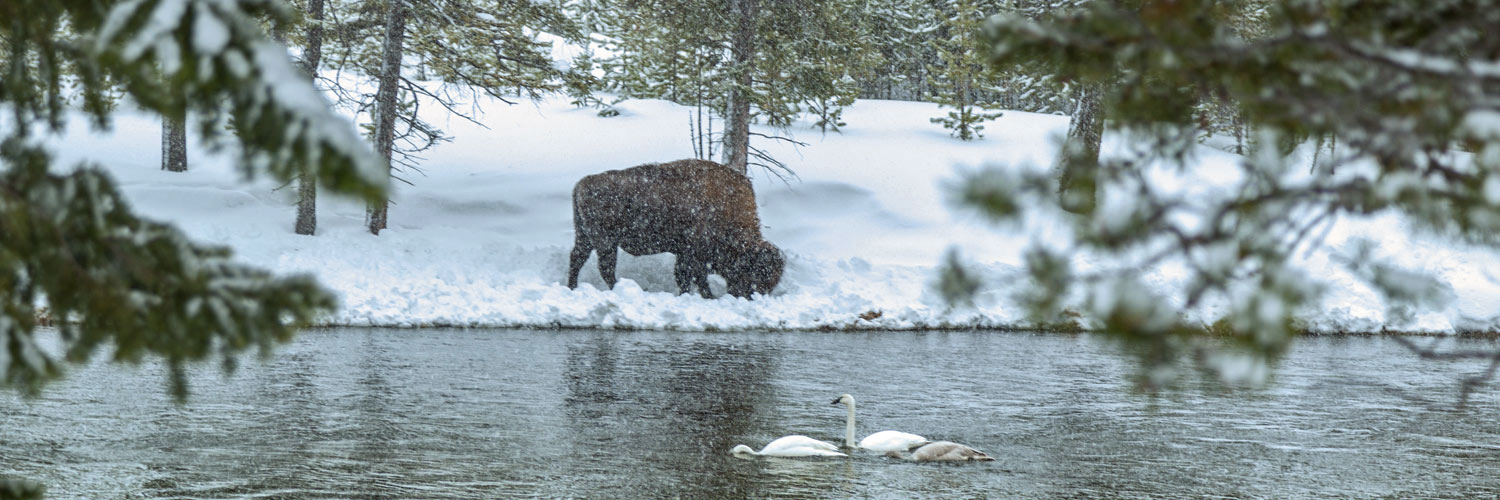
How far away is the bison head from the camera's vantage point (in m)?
19.4

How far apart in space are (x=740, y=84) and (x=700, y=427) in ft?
40.9

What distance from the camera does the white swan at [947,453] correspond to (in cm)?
880

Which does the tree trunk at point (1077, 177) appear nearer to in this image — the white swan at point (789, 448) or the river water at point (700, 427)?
the river water at point (700, 427)

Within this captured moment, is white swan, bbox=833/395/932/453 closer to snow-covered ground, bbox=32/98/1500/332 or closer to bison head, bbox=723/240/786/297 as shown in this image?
snow-covered ground, bbox=32/98/1500/332

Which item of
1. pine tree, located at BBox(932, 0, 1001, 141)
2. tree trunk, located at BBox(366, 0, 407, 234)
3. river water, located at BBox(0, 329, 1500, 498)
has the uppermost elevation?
pine tree, located at BBox(932, 0, 1001, 141)

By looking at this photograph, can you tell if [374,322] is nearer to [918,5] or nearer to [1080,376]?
[1080,376]

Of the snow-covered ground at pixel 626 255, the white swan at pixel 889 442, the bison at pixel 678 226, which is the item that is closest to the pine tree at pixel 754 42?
the snow-covered ground at pixel 626 255

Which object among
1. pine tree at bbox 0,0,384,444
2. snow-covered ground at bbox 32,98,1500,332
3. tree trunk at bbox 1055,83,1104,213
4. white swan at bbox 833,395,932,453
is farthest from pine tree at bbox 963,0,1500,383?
snow-covered ground at bbox 32,98,1500,332

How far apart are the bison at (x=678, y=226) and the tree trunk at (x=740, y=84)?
8.45 feet

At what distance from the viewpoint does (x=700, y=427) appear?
9.98m

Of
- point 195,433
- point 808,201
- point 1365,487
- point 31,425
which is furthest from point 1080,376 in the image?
point 808,201

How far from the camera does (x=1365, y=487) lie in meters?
8.13

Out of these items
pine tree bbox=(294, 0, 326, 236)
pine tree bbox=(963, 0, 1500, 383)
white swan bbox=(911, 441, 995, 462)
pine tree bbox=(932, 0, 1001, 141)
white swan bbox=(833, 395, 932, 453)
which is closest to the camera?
pine tree bbox=(963, 0, 1500, 383)

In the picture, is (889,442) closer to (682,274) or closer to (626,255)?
(682,274)
